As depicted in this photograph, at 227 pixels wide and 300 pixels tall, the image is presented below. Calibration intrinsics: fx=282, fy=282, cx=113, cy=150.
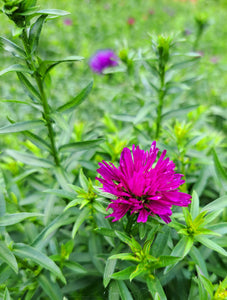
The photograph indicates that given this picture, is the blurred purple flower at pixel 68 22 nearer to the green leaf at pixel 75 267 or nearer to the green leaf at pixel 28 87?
the green leaf at pixel 28 87

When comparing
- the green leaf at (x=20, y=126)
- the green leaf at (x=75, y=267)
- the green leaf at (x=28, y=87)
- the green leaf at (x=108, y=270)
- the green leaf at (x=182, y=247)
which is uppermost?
the green leaf at (x=28, y=87)

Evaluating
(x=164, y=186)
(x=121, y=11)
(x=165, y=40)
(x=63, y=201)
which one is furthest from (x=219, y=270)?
(x=121, y=11)

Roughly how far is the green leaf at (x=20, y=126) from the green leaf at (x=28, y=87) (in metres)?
0.07

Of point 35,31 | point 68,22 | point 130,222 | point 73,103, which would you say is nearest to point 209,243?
point 130,222

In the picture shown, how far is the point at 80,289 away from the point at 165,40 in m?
0.82

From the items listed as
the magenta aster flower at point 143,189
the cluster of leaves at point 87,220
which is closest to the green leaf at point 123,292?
the cluster of leaves at point 87,220

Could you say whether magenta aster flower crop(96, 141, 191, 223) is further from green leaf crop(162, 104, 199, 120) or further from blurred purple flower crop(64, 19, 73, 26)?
blurred purple flower crop(64, 19, 73, 26)

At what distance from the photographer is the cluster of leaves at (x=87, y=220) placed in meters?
0.63

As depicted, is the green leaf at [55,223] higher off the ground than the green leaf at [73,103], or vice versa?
the green leaf at [73,103]

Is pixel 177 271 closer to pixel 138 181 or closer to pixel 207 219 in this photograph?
pixel 207 219

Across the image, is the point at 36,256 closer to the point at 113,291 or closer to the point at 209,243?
the point at 113,291

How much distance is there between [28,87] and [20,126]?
0.34 ft

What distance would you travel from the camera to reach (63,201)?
93cm

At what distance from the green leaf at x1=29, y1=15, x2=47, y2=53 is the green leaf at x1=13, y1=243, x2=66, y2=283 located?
18.9 inches
